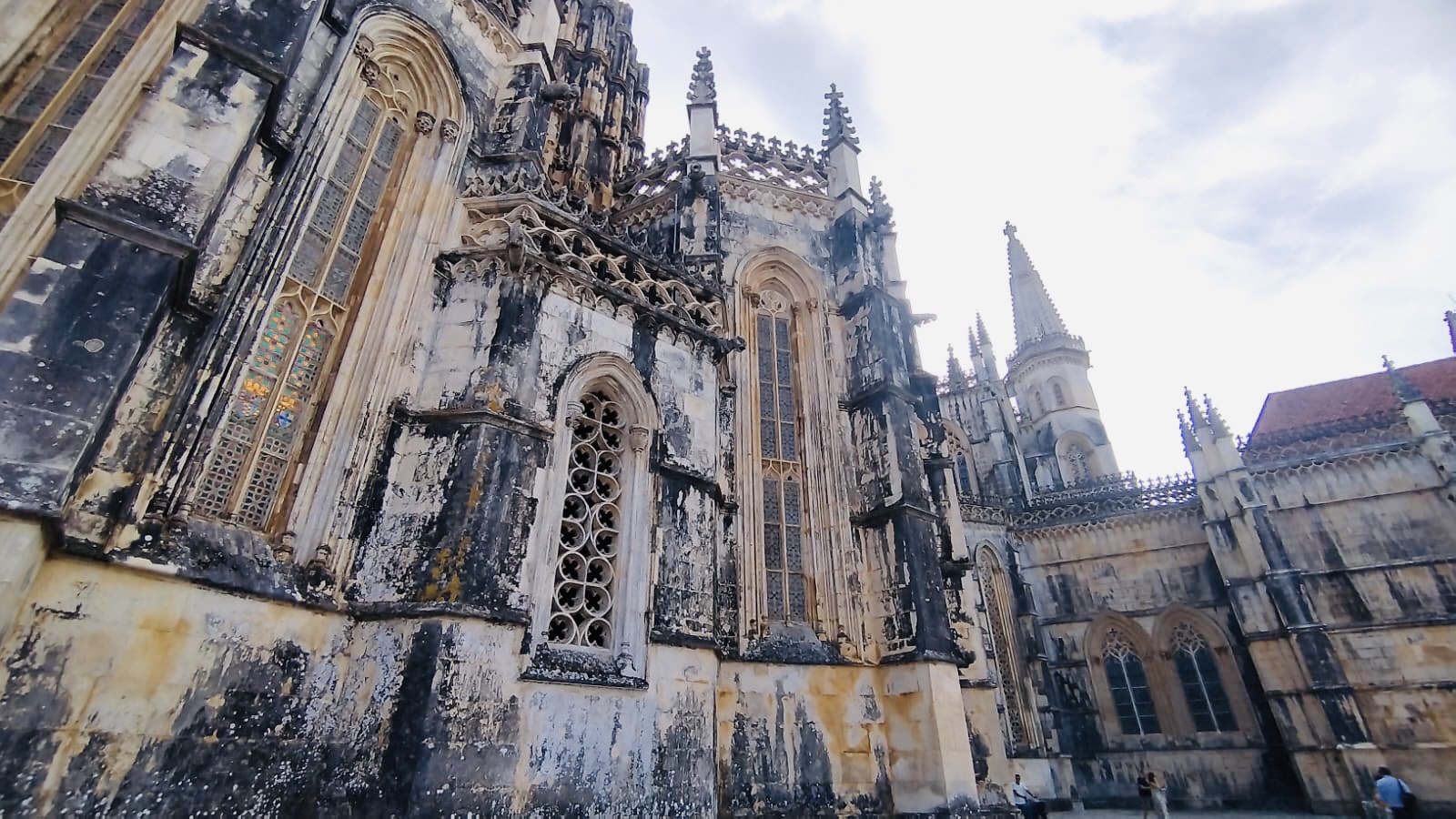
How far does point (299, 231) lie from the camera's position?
6770 millimetres

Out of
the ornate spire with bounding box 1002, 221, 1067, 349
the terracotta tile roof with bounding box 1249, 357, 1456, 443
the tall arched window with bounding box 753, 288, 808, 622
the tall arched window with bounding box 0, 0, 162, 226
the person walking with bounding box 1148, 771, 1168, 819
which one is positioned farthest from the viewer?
the ornate spire with bounding box 1002, 221, 1067, 349

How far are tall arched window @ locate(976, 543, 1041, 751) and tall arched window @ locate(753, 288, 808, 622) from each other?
12365mm

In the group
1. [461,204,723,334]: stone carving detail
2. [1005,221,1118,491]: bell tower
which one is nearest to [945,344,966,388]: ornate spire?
[1005,221,1118,491]: bell tower

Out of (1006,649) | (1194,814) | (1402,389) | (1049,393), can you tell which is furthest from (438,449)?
(1049,393)

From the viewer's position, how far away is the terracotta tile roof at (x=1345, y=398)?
2356 cm

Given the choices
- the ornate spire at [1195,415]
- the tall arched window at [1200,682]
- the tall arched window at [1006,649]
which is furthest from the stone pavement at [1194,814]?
the ornate spire at [1195,415]

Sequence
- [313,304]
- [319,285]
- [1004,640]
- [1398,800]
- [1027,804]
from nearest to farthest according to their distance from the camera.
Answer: [313,304] < [319,285] < [1398,800] < [1027,804] < [1004,640]

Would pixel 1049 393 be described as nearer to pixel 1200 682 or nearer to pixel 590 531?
pixel 1200 682

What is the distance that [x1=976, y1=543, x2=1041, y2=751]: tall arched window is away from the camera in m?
20.0

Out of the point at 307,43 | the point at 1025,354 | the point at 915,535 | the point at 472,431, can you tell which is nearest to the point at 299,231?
the point at 307,43

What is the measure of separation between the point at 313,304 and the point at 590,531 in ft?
12.0

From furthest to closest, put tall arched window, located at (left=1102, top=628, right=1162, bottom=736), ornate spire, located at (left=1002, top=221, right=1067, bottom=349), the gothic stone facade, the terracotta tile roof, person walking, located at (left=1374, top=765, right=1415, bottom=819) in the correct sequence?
ornate spire, located at (left=1002, top=221, right=1067, bottom=349)
the terracotta tile roof
tall arched window, located at (left=1102, top=628, right=1162, bottom=736)
person walking, located at (left=1374, top=765, right=1415, bottom=819)
the gothic stone facade

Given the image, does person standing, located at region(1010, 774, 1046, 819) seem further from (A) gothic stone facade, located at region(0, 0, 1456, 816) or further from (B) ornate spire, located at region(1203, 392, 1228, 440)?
(B) ornate spire, located at region(1203, 392, 1228, 440)

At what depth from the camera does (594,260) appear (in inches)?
343
